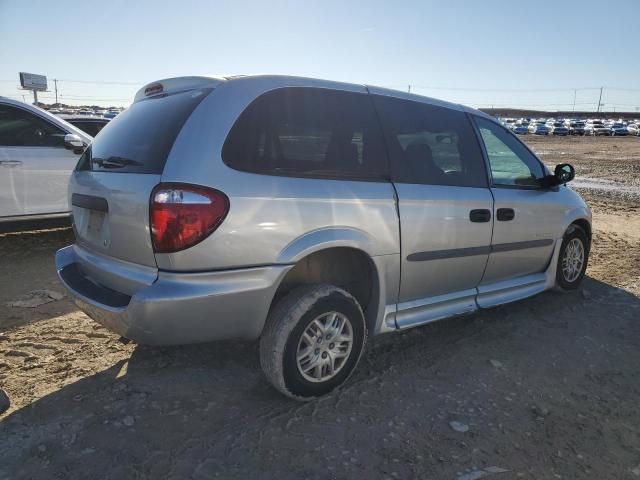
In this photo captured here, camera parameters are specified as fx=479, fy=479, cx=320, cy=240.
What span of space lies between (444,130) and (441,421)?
2.05 meters

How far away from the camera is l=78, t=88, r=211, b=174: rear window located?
8.07 ft

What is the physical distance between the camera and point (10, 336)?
361cm

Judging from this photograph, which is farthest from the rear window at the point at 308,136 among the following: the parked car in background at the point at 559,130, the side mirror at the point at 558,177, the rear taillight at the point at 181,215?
the parked car in background at the point at 559,130

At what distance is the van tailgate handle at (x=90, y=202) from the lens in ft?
8.57

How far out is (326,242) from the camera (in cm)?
260

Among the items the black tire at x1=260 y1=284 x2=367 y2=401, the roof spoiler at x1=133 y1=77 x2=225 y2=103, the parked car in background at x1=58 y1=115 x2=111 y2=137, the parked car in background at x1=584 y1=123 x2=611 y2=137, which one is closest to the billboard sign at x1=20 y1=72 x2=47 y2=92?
the parked car in background at x1=58 y1=115 x2=111 y2=137

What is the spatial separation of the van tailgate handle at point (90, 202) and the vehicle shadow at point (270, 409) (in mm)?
1090

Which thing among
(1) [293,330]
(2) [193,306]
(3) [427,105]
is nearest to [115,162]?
(2) [193,306]

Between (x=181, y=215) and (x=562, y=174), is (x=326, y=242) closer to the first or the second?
(x=181, y=215)

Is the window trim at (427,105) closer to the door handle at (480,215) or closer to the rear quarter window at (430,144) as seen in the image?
the rear quarter window at (430,144)

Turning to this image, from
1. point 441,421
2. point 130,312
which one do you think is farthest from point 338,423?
point 130,312

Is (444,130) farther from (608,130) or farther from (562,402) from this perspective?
(608,130)

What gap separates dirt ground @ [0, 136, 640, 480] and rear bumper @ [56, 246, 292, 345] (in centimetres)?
53

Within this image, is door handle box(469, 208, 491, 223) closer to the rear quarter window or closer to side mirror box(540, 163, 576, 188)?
the rear quarter window
